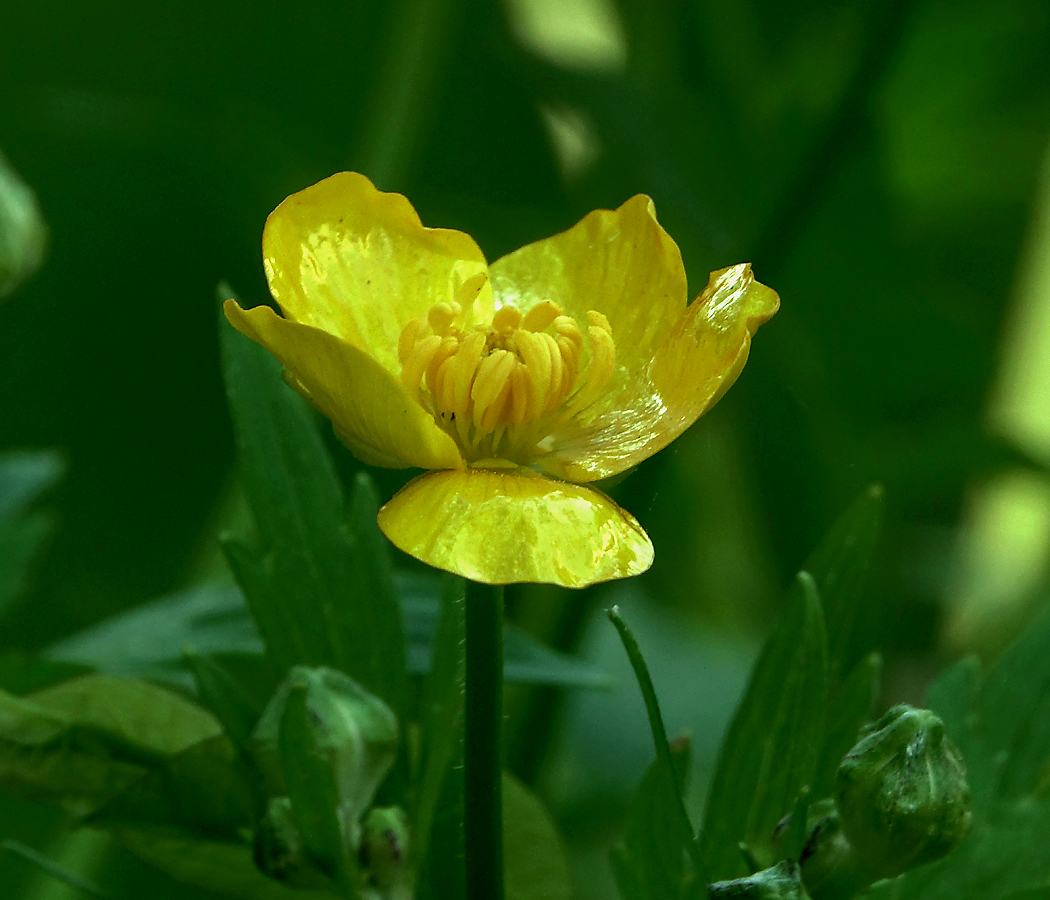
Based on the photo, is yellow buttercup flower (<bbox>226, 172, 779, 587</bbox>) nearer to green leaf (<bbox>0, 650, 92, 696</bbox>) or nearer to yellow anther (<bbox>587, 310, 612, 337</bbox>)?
yellow anther (<bbox>587, 310, 612, 337</bbox>)

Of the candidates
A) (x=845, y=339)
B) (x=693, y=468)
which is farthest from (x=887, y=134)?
(x=693, y=468)

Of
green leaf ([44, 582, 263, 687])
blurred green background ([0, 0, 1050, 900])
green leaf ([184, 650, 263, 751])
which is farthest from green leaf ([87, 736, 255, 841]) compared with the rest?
blurred green background ([0, 0, 1050, 900])

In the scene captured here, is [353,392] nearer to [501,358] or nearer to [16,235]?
[501,358]

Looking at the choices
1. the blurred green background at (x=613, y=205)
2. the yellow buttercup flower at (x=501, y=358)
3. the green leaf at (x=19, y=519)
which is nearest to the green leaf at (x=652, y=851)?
the yellow buttercup flower at (x=501, y=358)

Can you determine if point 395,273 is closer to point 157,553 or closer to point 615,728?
point 615,728

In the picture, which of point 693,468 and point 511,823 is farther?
point 693,468

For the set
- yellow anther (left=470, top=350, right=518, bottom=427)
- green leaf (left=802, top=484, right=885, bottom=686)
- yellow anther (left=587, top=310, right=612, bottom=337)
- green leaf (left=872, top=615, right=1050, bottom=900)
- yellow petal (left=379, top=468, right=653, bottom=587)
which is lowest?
green leaf (left=872, top=615, right=1050, bottom=900)
